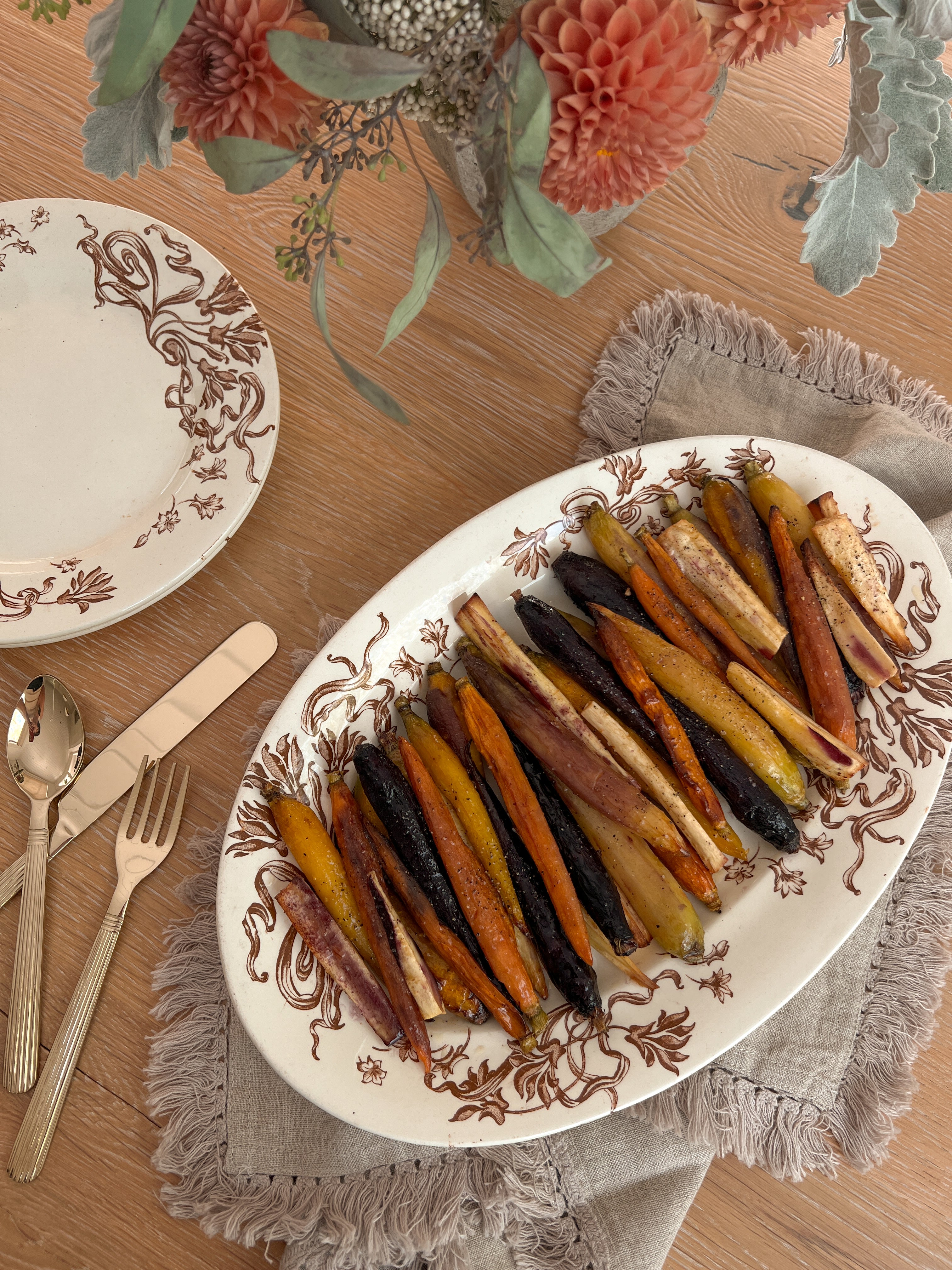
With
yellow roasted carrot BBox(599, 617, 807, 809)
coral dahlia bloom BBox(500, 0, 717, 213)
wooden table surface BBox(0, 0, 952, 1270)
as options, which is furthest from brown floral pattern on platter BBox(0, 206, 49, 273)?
yellow roasted carrot BBox(599, 617, 807, 809)

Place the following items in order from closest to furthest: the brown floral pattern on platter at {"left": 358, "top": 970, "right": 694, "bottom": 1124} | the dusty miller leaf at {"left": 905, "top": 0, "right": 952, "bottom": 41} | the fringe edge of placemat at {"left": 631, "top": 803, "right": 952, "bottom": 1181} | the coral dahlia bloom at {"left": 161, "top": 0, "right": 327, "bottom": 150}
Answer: the coral dahlia bloom at {"left": 161, "top": 0, "right": 327, "bottom": 150}, the dusty miller leaf at {"left": 905, "top": 0, "right": 952, "bottom": 41}, the brown floral pattern on platter at {"left": 358, "top": 970, "right": 694, "bottom": 1124}, the fringe edge of placemat at {"left": 631, "top": 803, "right": 952, "bottom": 1181}

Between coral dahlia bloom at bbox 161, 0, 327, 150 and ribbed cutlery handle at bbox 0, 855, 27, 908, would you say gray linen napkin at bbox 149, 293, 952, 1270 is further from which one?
coral dahlia bloom at bbox 161, 0, 327, 150

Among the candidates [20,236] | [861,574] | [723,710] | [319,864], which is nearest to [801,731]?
[723,710]

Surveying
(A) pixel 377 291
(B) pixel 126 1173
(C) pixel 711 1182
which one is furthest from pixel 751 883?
(A) pixel 377 291

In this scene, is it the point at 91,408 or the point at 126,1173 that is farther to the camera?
the point at 91,408

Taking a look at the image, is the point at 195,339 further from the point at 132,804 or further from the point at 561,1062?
the point at 561,1062

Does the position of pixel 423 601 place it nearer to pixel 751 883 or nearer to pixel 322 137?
pixel 751 883

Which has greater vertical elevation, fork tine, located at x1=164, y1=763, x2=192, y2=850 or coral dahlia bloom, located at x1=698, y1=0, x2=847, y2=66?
coral dahlia bloom, located at x1=698, y1=0, x2=847, y2=66
